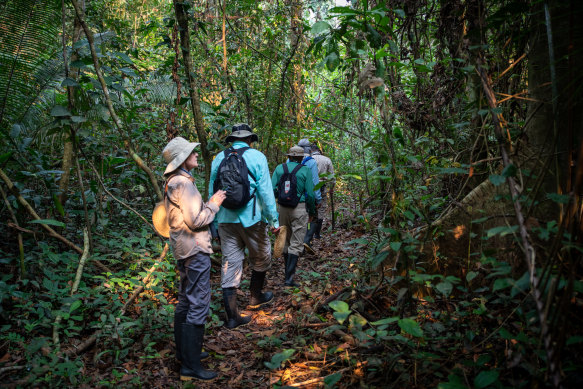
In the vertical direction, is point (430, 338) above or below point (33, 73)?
below

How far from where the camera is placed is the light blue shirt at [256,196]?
464cm

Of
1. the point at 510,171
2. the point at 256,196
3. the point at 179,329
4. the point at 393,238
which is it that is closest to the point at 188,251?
the point at 179,329

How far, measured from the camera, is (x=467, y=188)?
13.3 ft

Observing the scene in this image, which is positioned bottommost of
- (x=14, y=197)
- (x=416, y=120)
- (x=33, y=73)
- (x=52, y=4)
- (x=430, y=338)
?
(x=430, y=338)

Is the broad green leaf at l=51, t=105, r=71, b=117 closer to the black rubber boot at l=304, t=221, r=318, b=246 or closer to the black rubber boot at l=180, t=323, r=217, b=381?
the black rubber boot at l=180, t=323, r=217, b=381

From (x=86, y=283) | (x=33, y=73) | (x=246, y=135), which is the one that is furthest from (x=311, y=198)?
(x=33, y=73)

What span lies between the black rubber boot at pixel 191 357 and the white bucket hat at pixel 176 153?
5.03 feet

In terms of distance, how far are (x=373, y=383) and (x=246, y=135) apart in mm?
3371

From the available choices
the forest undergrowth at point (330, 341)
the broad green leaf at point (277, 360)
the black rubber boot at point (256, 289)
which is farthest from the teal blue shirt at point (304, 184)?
the broad green leaf at point (277, 360)

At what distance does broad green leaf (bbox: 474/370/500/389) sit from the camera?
6.39 feet

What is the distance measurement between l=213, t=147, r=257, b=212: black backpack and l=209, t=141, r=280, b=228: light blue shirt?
0.46 ft

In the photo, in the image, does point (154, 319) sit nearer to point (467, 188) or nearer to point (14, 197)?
point (14, 197)

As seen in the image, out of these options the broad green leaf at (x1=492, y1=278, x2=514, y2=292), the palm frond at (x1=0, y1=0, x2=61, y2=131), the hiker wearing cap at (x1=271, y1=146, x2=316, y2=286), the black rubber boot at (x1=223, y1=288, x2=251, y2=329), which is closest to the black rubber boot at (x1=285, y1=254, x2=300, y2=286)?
the hiker wearing cap at (x1=271, y1=146, x2=316, y2=286)

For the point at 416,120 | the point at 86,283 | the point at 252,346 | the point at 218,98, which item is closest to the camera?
the point at 252,346
